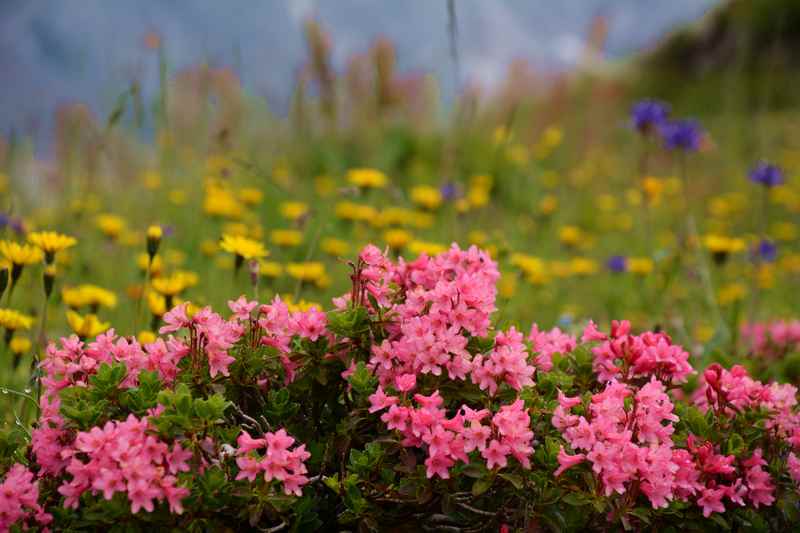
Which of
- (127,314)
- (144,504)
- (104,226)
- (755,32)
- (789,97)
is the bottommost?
(144,504)

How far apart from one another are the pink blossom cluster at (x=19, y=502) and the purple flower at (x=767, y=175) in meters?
2.72

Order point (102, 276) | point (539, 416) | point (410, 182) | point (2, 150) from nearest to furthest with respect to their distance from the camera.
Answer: point (539, 416)
point (102, 276)
point (2, 150)
point (410, 182)

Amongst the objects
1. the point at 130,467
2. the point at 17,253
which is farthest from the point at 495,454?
the point at 17,253

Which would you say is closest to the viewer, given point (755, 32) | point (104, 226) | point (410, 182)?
point (104, 226)

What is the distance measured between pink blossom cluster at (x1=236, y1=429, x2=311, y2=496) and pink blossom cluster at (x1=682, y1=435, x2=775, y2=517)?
69cm

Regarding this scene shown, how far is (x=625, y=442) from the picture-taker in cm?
139

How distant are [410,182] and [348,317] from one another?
5332mm

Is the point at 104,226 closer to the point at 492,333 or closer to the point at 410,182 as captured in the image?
the point at 492,333

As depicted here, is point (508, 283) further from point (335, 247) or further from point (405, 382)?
point (405, 382)

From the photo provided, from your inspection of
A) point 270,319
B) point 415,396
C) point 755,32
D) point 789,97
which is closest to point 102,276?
point 270,319

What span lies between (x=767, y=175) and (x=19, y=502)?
9.13 ft

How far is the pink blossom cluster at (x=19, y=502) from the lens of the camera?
51.9 inches

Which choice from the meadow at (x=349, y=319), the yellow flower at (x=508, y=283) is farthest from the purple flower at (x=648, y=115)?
the yellow flower at (x=508, y=283)

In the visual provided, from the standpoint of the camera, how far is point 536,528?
56.8 inches
